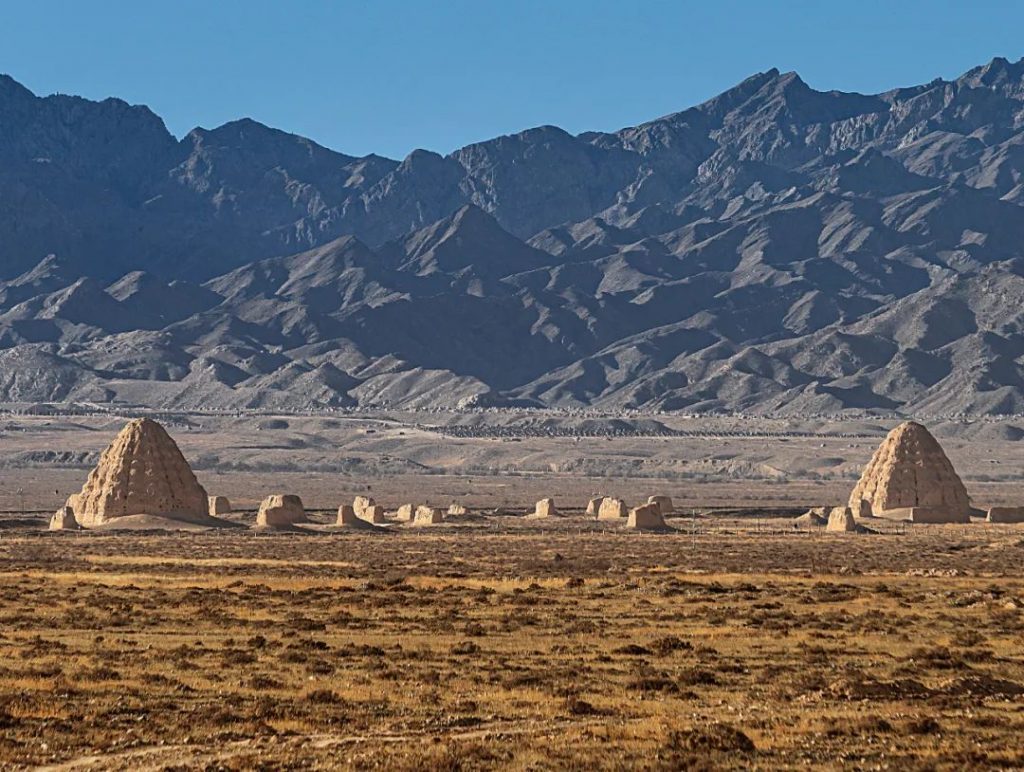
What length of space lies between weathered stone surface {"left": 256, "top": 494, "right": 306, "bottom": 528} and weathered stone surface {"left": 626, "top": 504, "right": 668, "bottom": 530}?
48.7 ft

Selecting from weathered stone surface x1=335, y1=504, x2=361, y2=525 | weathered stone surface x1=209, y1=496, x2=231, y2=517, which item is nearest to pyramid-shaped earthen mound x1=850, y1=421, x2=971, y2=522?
weathered stone surface x1=335, y1=504, x2=361, y2=525

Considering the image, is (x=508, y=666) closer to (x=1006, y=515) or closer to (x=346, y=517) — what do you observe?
(x=346, y=517)

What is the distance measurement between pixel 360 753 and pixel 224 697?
5522mm

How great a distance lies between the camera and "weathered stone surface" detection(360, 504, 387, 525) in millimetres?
91812

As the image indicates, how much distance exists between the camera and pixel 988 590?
4769 centimetres

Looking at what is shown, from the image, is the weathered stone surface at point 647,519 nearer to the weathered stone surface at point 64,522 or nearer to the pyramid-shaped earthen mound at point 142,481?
the pyramid-shaped earthen mound at point 142,481

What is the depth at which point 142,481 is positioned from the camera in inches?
3228

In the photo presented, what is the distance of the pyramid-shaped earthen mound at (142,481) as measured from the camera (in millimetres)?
80250

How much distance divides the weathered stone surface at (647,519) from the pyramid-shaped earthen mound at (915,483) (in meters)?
9.56

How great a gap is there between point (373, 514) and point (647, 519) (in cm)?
1302

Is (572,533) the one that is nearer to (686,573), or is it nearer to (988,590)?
(686,573)

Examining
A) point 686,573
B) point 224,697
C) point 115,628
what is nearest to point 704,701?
point 224,697

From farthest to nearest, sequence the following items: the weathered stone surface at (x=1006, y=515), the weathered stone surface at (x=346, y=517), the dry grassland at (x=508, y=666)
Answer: the weathered stone surface at (x=1006, y=515)
the weathered stone surface at (x=346, y=517)
the dry grassland at (x=508, y=666)

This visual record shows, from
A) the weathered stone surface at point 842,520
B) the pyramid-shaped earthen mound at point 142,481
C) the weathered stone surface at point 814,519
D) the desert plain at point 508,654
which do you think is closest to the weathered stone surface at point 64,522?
the pyramid-shaped earthen mound at point 142,481
